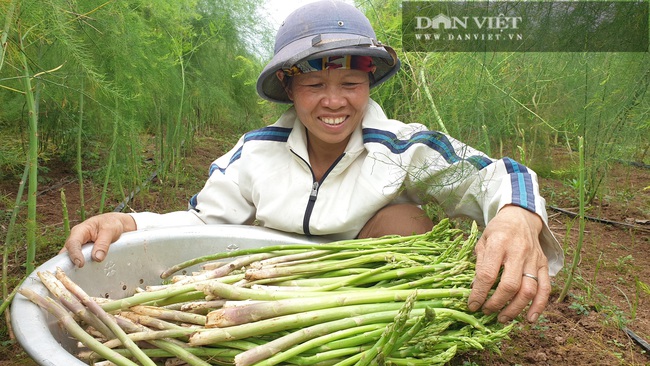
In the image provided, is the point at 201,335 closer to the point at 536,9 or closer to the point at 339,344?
the point at 339,344

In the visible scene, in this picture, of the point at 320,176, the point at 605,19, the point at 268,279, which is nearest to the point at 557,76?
the point at 605,19

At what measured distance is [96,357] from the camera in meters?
1.46

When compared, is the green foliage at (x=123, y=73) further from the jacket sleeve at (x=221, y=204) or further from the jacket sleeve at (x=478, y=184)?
the jacket sleeve at (x=478, y=184)

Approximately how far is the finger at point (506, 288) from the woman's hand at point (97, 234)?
1.24 meters

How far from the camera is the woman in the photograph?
1.88m

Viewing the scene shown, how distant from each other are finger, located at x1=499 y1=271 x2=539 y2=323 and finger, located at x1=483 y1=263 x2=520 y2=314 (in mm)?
13

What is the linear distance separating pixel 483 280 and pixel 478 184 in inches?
21.0

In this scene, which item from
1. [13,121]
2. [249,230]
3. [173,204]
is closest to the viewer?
[249,230]

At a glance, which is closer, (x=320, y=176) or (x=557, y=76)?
(x=320, y=176)

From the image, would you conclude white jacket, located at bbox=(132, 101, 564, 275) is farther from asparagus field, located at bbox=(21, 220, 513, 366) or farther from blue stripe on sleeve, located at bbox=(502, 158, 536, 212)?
asparagus field, located at bbox=(21, 220, 513, 366)

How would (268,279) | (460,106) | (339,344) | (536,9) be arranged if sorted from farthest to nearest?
(536,9), (460,106), (268,279), (339,344)

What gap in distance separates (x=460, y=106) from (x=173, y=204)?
2.42m

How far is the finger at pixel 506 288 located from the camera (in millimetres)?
1414

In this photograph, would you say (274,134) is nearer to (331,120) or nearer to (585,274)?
(331,120)
